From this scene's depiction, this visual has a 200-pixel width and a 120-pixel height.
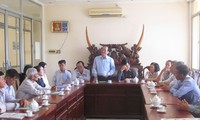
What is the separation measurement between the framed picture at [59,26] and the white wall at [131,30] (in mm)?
147

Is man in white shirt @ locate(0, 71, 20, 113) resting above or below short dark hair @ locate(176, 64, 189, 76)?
below

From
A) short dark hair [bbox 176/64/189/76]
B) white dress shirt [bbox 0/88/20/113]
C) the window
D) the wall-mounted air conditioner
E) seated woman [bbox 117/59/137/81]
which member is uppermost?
the wall-mounted air conditioner

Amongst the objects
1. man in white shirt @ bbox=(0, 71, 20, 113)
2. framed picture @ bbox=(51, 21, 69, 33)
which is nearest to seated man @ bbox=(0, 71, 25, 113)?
man in white shirt @ bbox=(0, 71, 20, 113)

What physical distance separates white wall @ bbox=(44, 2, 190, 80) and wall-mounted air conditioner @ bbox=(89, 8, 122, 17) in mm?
204

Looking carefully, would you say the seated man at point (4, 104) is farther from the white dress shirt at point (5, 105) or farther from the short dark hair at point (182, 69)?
the short dark hair at point (182, 69)

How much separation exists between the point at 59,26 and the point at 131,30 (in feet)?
7.17

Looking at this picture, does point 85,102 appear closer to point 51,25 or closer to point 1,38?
point 1,38

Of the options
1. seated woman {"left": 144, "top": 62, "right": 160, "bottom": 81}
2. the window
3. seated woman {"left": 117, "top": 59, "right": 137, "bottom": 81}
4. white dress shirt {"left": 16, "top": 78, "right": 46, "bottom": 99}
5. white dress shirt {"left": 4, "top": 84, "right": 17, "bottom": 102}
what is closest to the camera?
white dress shirt {"left": 4, "top": 84, "right": 17, "bottom": 102}

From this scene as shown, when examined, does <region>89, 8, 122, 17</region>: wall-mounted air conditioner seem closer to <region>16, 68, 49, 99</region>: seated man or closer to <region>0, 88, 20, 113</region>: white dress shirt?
<region>16, 68, 49, 99</region>: seated man

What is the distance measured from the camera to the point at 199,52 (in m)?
6.98

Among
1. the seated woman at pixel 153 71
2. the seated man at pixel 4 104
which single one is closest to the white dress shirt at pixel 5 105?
the seated man at pixel 4 104

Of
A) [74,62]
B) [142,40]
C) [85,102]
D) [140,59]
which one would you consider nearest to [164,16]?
[142,40]

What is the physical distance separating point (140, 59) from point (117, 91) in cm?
247

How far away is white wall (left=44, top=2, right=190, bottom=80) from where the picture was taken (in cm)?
784
